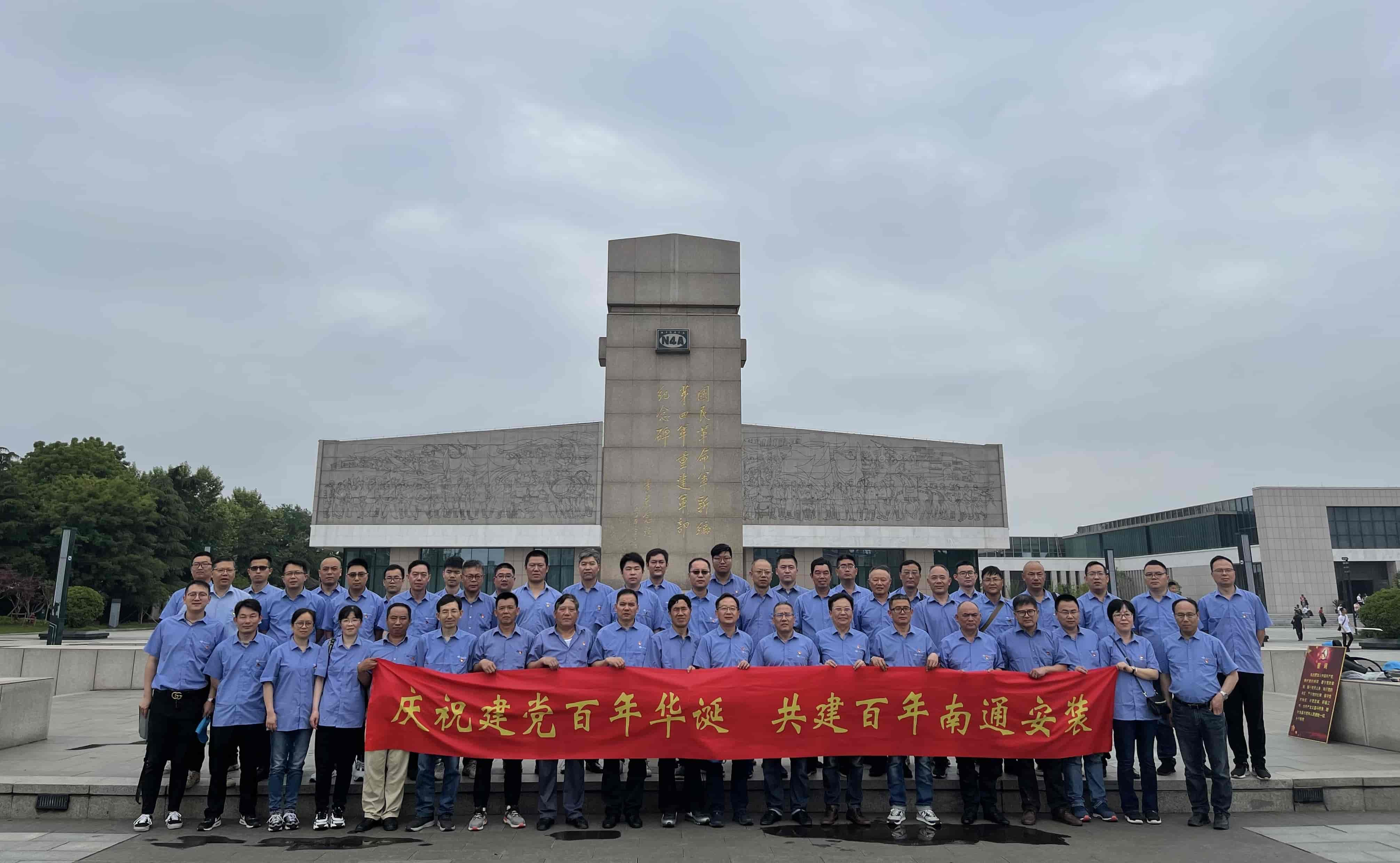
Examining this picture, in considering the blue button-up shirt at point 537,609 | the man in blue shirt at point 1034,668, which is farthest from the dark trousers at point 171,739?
the man in blue shirt at point 1034,668

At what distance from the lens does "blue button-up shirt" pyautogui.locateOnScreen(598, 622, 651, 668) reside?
6.45 meters

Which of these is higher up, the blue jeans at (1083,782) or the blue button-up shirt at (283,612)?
the blue button-up shirt at (283,612)

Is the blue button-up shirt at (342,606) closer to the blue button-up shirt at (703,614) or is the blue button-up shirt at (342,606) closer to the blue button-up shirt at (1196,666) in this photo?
the blue button-up shirt at (703,614)

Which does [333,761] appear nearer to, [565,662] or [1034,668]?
[565,662]

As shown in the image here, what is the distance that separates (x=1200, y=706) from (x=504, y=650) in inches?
206

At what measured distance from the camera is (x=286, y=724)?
589 cm

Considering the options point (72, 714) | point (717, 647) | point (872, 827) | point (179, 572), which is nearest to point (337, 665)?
point (717, 647)

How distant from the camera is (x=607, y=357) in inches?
471

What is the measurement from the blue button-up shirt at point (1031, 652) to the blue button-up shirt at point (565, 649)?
2.94 meters

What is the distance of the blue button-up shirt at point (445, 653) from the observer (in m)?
6.31

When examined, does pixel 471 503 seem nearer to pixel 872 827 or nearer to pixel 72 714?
pixel 72 714

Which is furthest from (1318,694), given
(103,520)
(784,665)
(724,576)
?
(103,520)

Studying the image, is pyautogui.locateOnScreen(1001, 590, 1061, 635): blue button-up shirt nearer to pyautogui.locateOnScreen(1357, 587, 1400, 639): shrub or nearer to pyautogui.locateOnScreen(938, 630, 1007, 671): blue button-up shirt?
pyautogui.locateOnScreen(938, 630, 1007, 671): blue button-up shirt

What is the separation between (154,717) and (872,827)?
5.23m
